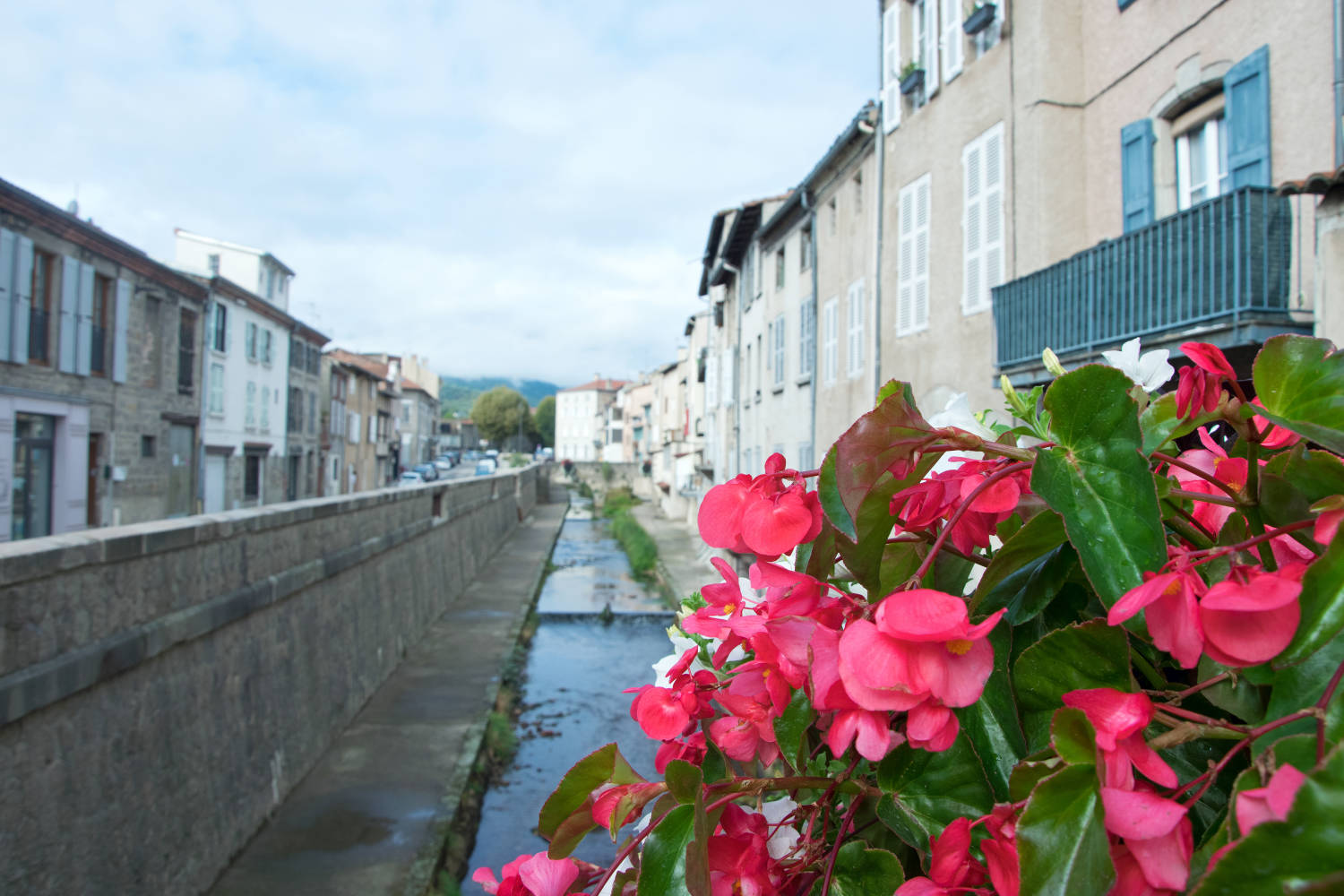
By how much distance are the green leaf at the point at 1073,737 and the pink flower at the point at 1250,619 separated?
0.28ft

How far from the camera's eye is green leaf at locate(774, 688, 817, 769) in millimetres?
769

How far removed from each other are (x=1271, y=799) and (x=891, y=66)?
12.2m

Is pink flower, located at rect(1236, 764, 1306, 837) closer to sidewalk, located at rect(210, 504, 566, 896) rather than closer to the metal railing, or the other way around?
sidewalk, located at rect(210, 504, 566, 896)

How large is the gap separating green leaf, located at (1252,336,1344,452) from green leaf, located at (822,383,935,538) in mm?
234

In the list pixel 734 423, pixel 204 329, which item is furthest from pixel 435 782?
pixel 204 329

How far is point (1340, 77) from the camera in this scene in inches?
204

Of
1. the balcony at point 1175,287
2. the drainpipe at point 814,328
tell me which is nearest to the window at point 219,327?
the drainpipe at point 814,328

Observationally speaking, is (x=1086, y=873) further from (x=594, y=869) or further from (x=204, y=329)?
(x=204, y=329)

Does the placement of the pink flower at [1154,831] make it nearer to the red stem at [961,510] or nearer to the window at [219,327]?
the red stem at [961,510]

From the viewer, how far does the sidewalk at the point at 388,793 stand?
4.61 meters

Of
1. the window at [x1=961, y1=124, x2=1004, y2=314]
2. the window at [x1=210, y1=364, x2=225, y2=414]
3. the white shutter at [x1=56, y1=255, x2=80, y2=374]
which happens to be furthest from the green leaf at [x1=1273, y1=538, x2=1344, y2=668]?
the window at [x1=210, y1=364, x2=225, y2=414]

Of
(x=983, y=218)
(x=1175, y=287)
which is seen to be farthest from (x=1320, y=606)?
(x=983, y=218)

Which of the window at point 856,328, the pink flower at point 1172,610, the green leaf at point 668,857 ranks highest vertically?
the window at point 856,328

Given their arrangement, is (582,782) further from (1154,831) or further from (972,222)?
(972,222)
